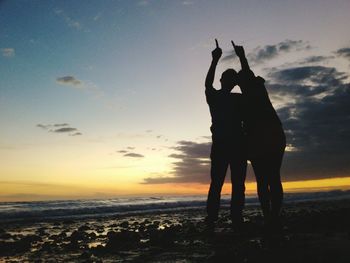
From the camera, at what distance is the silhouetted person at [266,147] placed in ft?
20.4

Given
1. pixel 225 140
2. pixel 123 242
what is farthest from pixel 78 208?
pixel 225 140

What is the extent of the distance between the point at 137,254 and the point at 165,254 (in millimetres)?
512

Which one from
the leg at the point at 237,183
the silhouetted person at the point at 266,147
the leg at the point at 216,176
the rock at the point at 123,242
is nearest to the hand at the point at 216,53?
the silhouetted person at the point at 266,147

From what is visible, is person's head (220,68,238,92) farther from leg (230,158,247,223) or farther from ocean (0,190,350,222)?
ocean (0,190,350,222)

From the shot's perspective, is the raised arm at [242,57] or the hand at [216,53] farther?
the hand at [216,53]

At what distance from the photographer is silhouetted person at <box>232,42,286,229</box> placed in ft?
20.4

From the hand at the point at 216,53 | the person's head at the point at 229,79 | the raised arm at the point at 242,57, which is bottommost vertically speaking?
the person's head at the point at 229,79

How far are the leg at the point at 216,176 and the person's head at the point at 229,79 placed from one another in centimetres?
117

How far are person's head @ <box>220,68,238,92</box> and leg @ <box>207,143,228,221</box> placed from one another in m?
1.17

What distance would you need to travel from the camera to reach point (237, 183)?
7.09 meters

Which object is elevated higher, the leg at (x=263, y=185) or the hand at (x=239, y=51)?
the hand at (x=239, y=51)

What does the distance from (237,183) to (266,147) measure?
3.82 ft

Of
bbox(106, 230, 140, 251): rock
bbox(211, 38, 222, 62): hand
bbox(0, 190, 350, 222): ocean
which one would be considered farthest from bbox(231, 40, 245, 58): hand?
bbox(0, 190, 350, 222): ocean

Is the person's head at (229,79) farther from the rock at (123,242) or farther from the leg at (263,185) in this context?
the rock at (123,242)
